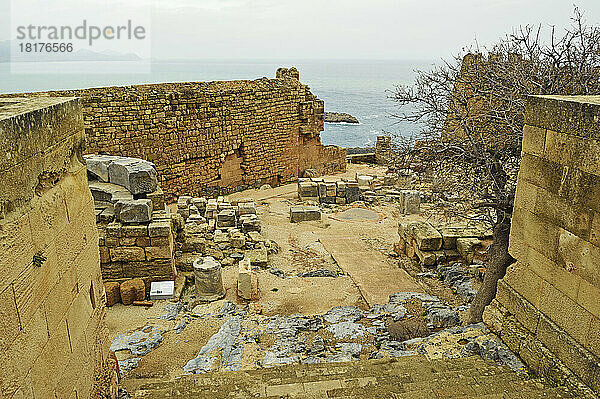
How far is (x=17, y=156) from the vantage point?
2986 millimetres

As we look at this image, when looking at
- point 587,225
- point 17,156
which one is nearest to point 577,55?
point 587,225

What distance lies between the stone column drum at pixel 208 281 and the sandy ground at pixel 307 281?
0.36 metres

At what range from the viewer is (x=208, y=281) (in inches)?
380

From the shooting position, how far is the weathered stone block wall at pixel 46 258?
2.88 metres

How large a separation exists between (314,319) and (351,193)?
1021 cm

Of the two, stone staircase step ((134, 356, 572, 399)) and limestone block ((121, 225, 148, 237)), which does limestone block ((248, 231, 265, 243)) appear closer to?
limestone block ((121, 225, 148, 237))

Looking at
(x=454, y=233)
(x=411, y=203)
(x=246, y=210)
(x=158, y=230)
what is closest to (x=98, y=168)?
(x=158, y=230)

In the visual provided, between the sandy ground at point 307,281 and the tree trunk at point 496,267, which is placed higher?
the tree trunk at point 496,267

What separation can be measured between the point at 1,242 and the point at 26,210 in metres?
0.37

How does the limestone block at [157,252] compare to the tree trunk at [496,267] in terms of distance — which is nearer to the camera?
the tree trunk at [496,267]

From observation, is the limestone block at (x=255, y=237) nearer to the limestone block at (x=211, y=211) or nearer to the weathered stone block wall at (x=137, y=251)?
the limestone block at (x=211, y=211)

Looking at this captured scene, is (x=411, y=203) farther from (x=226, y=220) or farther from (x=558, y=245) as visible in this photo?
(x=558, y=245)

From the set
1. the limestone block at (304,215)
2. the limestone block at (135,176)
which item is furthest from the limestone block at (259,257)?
the limestone block at (304,215)

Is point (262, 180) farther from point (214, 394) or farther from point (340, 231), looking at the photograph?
point (214, 394)
